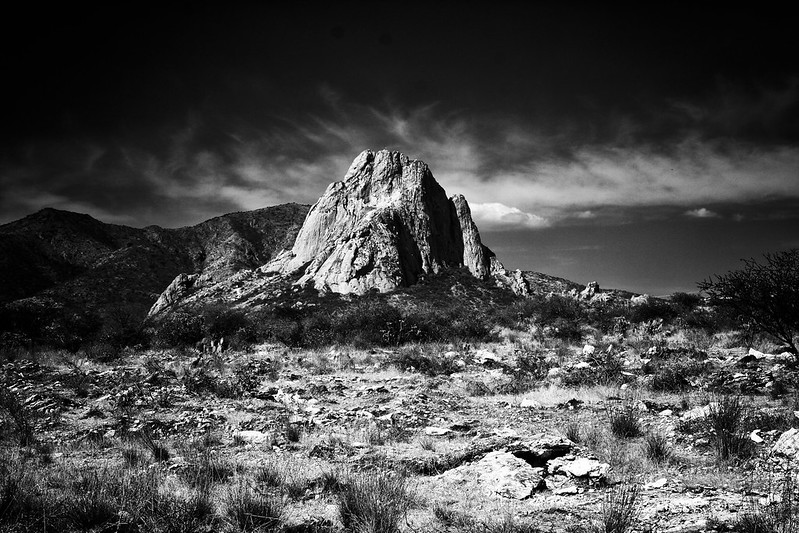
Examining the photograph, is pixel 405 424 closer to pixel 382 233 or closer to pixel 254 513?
pixel 254 513

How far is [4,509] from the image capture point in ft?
12.8

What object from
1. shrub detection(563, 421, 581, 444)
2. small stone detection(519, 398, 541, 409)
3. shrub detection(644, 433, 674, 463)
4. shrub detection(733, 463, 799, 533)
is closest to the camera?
shrub detection(733, 463, 799, 533)

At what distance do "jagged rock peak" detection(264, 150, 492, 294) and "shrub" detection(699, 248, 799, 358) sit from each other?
7295 centimetres

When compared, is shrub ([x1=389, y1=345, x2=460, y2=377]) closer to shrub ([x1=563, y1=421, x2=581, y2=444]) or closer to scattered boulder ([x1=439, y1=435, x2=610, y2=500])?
shrub ([x1=563, y1=421, x2=581, y2=444])

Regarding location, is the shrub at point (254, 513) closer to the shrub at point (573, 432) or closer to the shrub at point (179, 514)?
the shrub at point (179, 514)

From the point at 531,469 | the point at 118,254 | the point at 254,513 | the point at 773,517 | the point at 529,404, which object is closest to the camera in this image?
the point at 773,517

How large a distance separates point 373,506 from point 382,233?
88.8 metres

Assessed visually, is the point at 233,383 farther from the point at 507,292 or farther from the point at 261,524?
the point at 507,292

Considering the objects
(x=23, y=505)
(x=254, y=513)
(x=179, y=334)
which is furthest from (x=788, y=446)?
(x=179, y=334)

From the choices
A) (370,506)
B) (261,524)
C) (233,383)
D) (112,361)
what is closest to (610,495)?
(370,506)

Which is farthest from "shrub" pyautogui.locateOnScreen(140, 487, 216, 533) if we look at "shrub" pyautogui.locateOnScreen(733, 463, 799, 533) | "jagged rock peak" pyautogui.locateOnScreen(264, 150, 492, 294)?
"jagged rock peak" pyautogui.locateOnScreen(264, 150, 492, 294)

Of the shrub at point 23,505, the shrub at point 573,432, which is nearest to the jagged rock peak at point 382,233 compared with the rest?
the shrub at point 573,432

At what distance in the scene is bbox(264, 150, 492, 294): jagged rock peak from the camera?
8706 cm

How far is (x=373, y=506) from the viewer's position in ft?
12.9
